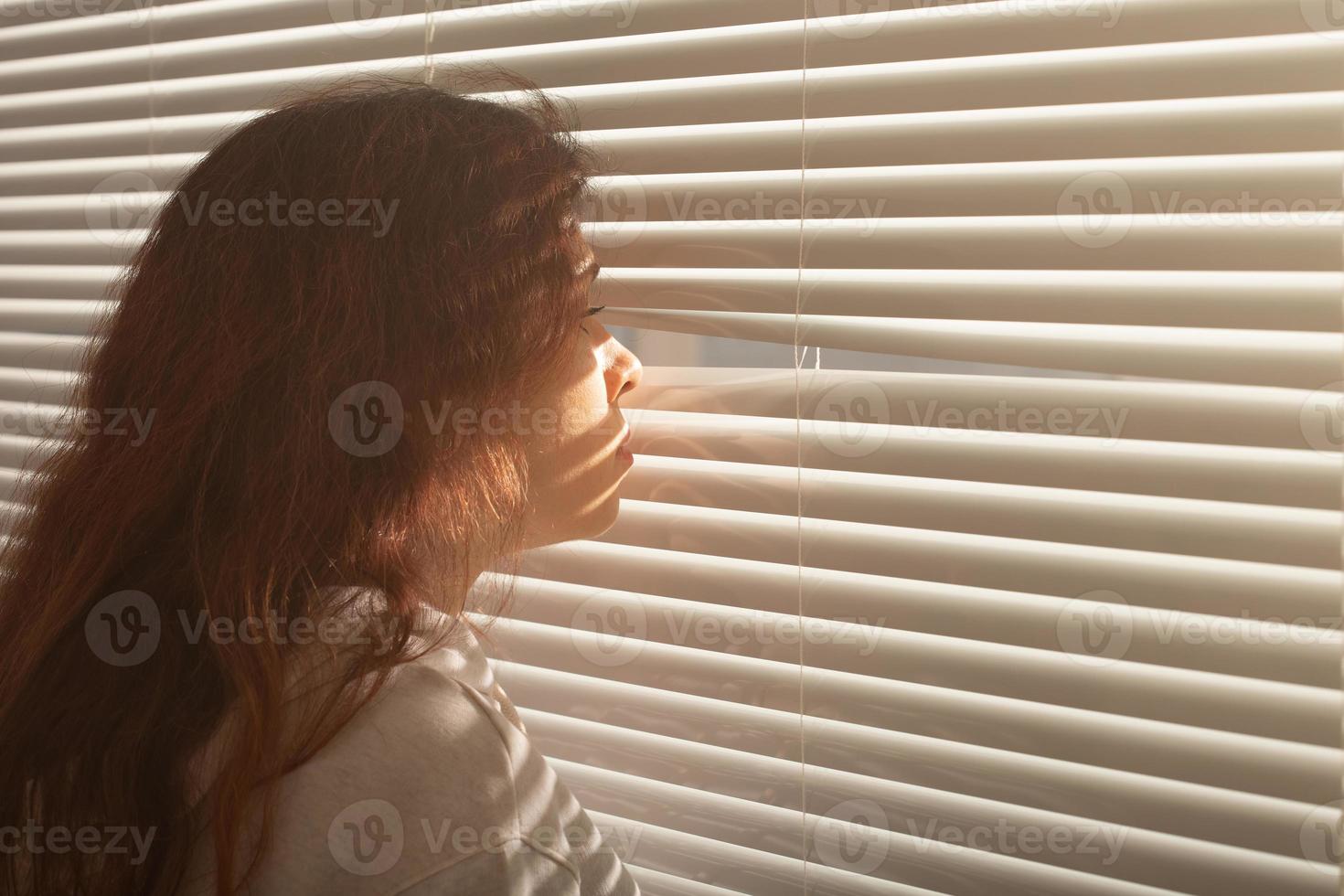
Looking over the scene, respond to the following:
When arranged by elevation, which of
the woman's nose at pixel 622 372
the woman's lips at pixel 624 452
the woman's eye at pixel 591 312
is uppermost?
the woman's eye at pixel 591 312

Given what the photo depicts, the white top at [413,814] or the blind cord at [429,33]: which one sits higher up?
the blind cord at [429,33]

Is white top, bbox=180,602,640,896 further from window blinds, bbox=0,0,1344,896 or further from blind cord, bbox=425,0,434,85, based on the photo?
blind cord, bbox=425,0,434,85

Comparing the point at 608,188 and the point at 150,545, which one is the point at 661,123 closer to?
the point at 608,188

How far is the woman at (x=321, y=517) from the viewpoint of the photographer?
2.27ft

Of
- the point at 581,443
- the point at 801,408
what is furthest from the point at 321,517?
the point at 801,408

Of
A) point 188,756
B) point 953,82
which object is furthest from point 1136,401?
point 188,756

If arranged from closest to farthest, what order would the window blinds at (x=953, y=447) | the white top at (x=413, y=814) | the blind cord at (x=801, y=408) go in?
the white top at (x=413, y=814)
the window blinds at (x=953, y=447)
the blind cord at (x=801, y=408)

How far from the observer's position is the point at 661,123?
0.98 metres

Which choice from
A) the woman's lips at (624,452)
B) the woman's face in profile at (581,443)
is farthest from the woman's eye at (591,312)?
the woman's lips at (624,452)

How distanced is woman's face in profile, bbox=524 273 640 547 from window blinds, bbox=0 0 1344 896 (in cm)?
6

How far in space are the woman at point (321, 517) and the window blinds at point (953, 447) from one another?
0.38ft

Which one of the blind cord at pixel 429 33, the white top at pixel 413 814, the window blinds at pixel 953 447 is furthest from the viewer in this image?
the blind cord at pixel 429 33

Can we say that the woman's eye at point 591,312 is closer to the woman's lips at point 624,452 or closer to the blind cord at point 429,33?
the woman's lips at point 624,452

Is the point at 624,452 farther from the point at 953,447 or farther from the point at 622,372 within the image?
the point at 953,447
